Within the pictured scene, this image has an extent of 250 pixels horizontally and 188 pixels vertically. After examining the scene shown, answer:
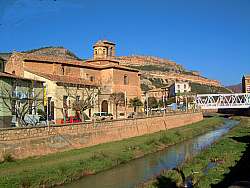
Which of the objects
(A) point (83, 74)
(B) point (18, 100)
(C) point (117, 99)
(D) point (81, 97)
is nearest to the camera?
(B) point (18, 100)

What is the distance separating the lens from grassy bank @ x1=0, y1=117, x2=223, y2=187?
17.3 meters

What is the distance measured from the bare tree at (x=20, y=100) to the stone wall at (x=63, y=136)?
3961 millimetres

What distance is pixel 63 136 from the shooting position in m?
26.8

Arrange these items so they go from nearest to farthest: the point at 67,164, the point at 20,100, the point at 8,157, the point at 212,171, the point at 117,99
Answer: the point at 212,171
the point at 67,164
the point at 8,157
the point at 20,100
the point at 117,99

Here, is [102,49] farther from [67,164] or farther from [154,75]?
[154,75]

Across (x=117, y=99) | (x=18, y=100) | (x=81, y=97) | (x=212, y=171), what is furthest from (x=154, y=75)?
(x=212, y=171)

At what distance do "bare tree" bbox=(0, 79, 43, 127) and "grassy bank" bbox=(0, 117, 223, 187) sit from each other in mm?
6519

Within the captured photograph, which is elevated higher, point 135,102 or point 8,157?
point 135,102

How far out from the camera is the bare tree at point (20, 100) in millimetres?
30594

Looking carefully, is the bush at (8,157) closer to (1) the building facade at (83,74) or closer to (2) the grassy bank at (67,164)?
(2) the grassy bank at (67,164)

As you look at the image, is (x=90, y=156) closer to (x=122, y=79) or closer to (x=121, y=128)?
(x=121, y=128)

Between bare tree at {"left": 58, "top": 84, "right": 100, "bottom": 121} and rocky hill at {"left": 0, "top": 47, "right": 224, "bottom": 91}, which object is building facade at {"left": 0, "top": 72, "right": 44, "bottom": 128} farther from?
rocky hill at {"left": 0, "top": 47, "right": 224, "bottom": 91}

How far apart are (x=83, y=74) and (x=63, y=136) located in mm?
23101

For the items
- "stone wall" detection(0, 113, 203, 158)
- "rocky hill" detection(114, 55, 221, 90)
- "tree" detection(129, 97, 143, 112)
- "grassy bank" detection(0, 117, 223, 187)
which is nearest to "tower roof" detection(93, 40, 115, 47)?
"tree" detection(129, 97, 143, 112)
